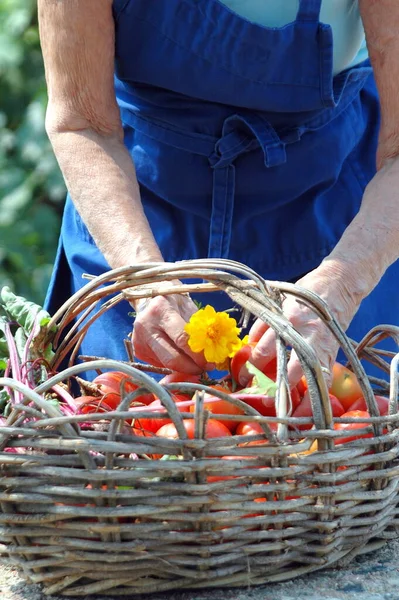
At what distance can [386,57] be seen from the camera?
176 cm

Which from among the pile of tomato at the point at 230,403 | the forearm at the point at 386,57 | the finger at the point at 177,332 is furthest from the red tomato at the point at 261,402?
the forearm at the point at 386,57

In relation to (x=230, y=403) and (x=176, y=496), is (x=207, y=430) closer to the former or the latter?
(x=230, y=403)

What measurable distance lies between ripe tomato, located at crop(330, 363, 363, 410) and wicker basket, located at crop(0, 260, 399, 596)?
21 cm

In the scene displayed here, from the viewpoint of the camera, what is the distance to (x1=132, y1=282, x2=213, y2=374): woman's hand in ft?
4.66

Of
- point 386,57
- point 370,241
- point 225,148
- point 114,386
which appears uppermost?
point 386,57

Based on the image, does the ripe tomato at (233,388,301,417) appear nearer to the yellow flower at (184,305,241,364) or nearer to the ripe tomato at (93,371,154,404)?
the yellow flower at (184,305,241,364)

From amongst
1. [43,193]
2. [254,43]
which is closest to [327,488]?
[254,43]

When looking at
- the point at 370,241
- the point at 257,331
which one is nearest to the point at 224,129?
the point at 370,241

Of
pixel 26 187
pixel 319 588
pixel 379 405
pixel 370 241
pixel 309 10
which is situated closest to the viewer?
pixel 319 588

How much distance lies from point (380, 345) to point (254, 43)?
2.26ft

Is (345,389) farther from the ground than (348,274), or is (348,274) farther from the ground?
(348,274)

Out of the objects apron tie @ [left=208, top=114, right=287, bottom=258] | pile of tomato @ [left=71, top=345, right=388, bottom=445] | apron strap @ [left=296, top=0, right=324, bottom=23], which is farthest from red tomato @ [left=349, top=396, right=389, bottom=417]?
apron strap @ [left=296, top=0, right=324, bottom=23]

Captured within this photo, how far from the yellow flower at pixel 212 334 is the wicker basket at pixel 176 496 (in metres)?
0.09

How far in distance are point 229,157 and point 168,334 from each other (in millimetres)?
488
